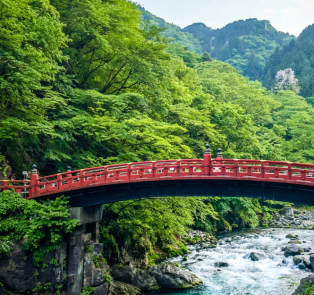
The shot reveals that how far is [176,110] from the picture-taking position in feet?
99.9

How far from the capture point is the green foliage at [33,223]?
17.3 m

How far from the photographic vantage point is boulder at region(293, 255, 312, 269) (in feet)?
82.9

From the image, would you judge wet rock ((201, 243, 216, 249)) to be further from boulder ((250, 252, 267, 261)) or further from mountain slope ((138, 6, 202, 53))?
mountain slope ((138, 6, 202, 53))

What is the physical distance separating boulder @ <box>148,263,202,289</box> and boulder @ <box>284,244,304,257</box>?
9.64 metres

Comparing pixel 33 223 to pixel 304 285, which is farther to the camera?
pixel 304 285

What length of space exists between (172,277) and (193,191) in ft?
19.9

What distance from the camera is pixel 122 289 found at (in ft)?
65.5

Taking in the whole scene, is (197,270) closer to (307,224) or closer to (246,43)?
(307,224)

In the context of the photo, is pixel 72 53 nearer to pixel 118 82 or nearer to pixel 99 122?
pixel 118 82

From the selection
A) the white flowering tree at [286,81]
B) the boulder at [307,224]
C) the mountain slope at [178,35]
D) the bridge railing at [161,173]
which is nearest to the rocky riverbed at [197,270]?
the bridge railing at [161,173]

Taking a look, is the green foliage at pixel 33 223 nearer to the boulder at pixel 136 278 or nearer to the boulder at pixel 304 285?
the boulder at pixel 136 278

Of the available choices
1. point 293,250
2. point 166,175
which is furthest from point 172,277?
point 293,250

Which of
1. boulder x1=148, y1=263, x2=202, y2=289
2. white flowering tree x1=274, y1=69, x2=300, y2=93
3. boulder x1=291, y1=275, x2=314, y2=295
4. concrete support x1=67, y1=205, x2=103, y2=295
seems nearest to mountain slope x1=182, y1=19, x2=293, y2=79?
white flowering tree x1=274, y1=69, x2=300, y2=93

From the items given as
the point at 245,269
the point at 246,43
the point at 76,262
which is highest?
the point at 246,43
